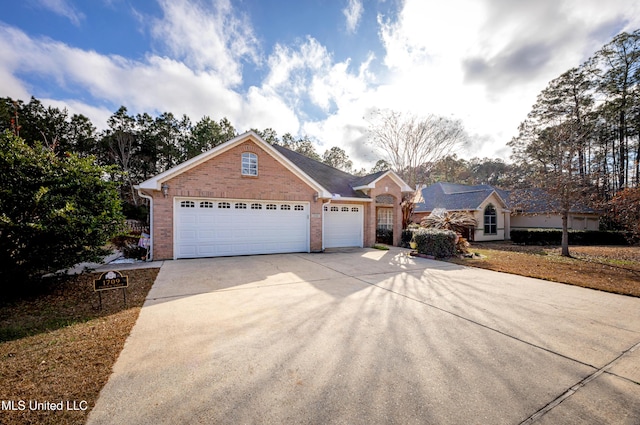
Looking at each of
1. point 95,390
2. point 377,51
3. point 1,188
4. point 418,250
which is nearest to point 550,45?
point 377,51

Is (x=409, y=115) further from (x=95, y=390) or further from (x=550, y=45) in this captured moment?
(x=95, y=390)

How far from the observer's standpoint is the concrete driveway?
2314mm

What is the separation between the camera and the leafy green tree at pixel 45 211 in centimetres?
512

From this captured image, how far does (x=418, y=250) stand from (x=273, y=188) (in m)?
7.35

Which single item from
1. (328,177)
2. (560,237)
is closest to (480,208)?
(560,237)

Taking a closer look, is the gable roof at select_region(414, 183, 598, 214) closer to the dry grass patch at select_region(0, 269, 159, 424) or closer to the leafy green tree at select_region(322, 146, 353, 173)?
the dry grass patch at select_region(0, 269, 159, 424)

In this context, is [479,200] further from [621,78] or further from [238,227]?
[621,78]

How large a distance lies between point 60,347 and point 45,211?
345cm

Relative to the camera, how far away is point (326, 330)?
398 centimetres

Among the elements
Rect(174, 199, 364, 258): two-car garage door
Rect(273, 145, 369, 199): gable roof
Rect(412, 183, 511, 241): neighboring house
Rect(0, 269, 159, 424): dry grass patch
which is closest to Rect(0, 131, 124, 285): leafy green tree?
Rect(0, 269, 159, 424): dry grass patch

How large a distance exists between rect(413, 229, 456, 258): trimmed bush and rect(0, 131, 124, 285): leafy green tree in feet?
37.2

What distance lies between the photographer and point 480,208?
19297 millimetres

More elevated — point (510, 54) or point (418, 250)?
point (510, 54)

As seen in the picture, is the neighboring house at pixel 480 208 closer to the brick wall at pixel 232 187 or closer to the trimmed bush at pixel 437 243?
the trimmed bush at pixel 437 243
